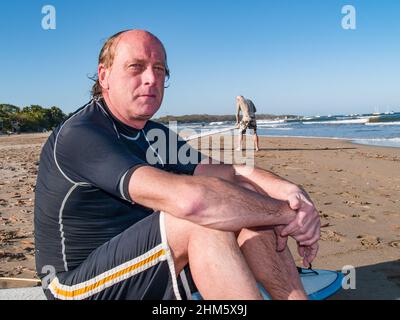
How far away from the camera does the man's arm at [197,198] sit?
1794 millimetres

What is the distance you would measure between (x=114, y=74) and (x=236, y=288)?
138 cm

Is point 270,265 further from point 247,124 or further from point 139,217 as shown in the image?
point 247,124

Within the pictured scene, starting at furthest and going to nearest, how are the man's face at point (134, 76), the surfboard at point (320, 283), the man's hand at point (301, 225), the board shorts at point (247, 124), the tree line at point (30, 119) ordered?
the tree line at point (30, 119) → the board shorts at point (247, 124) → the surfboard at point (320, 283) → the man's face at point (134, 76) → the man's hand at point (301, 225)

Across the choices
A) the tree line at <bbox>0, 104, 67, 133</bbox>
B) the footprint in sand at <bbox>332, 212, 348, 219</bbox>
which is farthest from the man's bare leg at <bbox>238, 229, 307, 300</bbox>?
the tree line at <bbox>0, 104, 67, 133</bbox>

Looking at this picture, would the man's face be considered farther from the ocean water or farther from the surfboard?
the ocean water

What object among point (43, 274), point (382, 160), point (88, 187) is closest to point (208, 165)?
point (88, 187)

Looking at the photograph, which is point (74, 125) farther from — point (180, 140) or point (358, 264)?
point (358, 264)

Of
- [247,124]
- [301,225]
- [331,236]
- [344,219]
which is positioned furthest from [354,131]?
[301,225]

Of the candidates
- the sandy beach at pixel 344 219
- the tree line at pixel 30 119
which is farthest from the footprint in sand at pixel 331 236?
the tree line at pixel 30 119

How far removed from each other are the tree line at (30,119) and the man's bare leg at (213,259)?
41.4m

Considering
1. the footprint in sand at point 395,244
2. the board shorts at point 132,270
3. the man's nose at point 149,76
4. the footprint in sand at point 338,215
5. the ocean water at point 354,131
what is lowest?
the footprint in sand at point 395,244

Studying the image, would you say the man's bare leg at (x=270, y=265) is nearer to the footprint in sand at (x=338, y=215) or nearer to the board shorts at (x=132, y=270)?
the board shorts at (x=132, y=270)

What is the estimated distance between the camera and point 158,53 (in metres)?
2.42

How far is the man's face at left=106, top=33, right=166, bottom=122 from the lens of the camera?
236 centimetres
